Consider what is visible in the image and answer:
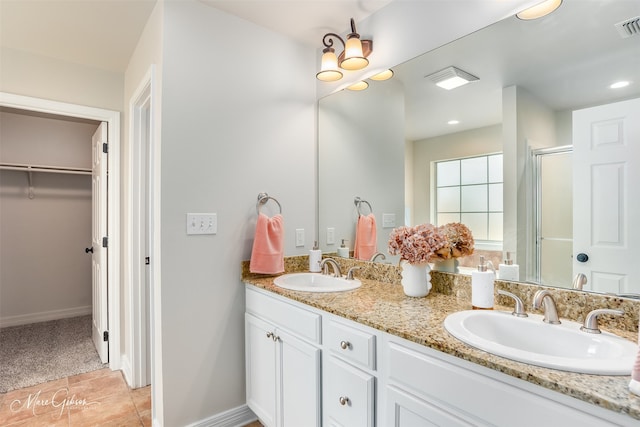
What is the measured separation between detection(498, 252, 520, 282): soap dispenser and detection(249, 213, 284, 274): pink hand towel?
3.77 ft

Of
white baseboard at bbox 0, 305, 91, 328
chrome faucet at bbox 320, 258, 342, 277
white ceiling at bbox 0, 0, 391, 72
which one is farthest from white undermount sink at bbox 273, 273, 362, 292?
white baseboard at bbox 0, 305, 91, 328

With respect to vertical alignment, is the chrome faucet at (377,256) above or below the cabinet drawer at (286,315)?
above

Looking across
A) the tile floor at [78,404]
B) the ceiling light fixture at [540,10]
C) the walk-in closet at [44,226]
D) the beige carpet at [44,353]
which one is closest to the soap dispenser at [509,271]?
the ceiling light fixture at [540,10]

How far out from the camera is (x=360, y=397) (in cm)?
122

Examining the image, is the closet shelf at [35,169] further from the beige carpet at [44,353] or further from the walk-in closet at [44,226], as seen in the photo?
the beige carpet at [44,353]

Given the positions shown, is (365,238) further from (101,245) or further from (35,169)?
(35,169)

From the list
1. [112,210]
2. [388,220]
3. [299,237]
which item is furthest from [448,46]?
[112,210]

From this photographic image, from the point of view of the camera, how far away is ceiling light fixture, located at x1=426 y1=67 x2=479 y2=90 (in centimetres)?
160

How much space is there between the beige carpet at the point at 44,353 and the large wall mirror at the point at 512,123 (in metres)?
2.61

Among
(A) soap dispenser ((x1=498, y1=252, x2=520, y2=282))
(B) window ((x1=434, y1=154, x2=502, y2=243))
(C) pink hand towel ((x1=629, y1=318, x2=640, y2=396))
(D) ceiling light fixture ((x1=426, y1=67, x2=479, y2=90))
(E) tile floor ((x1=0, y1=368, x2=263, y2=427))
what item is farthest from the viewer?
(E) tile floor ((x1=0, y1=368, x2=263, y2=427))

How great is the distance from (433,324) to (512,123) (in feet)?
3.00

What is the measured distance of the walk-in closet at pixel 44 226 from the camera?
11.5 ft

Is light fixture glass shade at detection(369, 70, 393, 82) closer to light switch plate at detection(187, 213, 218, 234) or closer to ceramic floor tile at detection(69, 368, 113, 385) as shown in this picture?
light switch plate at detection(187, 213, 218, 234)

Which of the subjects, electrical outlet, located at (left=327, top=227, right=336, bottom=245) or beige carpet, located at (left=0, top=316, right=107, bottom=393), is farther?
beige carpet, located at (left=0, top=316, right=107, bottom=393)
